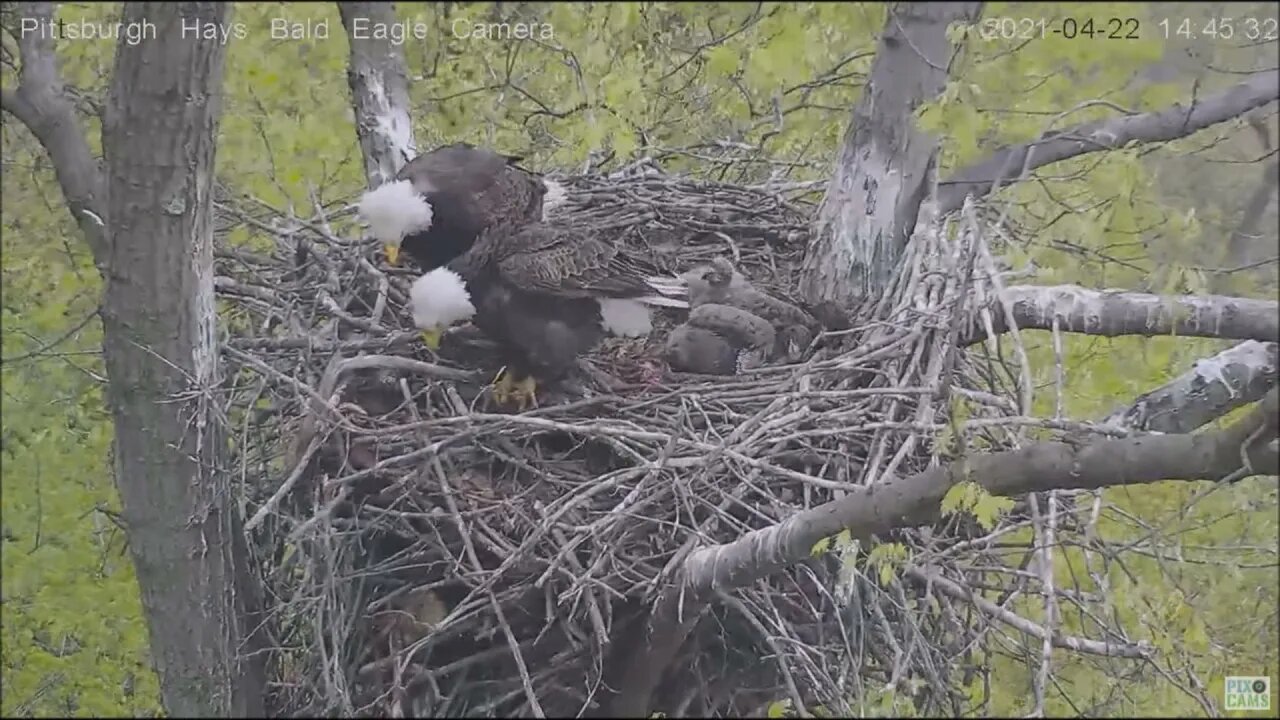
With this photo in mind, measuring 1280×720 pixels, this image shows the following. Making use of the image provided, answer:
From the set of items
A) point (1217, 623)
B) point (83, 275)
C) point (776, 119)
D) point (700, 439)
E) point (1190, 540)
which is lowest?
point (1217, 623)

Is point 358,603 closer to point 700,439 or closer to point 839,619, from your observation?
point 700,439

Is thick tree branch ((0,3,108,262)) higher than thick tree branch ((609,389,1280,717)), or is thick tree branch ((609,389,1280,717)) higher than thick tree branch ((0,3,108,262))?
thick tree branch ((0,3,108,262))

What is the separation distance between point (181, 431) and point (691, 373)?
178cm

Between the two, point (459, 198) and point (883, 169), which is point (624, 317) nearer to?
point (459, 198)

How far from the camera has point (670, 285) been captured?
443cm

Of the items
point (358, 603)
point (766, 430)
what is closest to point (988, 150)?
point (766, 430)

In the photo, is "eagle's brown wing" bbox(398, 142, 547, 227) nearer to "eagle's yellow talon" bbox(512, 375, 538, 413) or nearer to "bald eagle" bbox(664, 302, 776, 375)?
"eagle's yellow talon" bbox(512, 375, 538, 413)

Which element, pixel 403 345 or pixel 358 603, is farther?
pixel 403 345

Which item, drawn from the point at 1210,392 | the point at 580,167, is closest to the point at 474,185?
the point at 580,167

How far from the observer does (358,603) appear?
3.56 meters

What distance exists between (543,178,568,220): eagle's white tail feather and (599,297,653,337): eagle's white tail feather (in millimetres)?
414

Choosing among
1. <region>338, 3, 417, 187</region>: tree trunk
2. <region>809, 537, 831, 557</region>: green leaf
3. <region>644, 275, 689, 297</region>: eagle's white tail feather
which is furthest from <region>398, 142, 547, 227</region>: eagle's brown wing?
<region>809, 537, 831, 557</region>: green leaf

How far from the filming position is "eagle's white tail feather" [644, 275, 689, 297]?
436 centimetres
